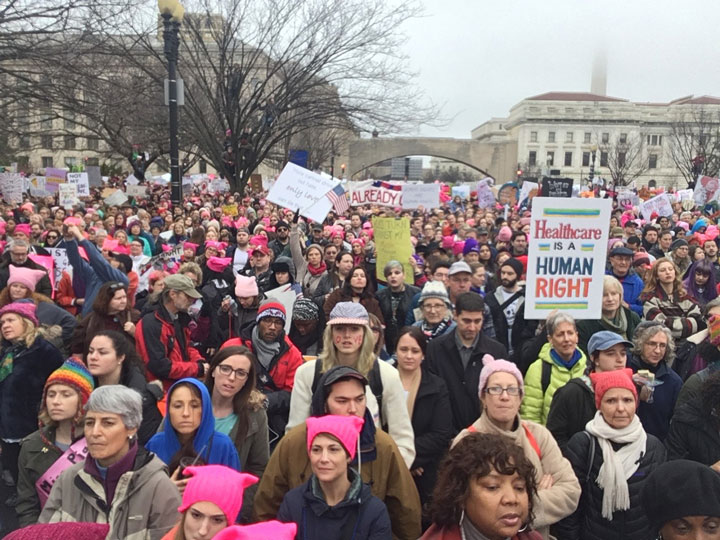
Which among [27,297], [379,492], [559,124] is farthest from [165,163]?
[559,124]

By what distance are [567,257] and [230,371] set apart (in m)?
3.11

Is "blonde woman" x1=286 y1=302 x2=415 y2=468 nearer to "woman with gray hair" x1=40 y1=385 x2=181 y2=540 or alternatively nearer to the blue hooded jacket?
the blue hooded jacket

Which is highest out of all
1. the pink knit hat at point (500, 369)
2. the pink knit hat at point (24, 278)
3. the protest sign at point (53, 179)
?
the protest sign at point (53, 179)

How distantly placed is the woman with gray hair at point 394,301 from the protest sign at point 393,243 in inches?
38.2

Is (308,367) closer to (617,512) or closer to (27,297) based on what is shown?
(617,512)

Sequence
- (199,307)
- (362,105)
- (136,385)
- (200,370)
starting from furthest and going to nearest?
(362,105) → (199,307) → (200,370) → (136,385)

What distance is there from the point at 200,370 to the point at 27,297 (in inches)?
72.6

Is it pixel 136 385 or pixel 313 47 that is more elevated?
pixel 313 47

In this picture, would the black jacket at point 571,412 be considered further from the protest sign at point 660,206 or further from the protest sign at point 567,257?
the protest sign at point 660,206

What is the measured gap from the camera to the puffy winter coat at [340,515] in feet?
8.22

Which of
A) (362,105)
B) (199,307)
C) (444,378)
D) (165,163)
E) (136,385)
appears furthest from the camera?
(165,163)

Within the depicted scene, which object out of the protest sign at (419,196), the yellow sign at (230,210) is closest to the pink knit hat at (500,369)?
the protest sign at (419,196)

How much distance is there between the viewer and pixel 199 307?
18.8 feet

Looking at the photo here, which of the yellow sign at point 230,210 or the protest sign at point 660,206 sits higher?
the protest sign at point 660,206
